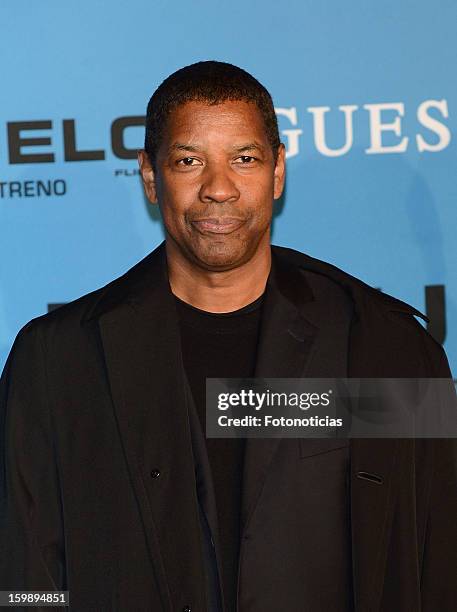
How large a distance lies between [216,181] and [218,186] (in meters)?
0.01

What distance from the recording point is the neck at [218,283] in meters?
1.86

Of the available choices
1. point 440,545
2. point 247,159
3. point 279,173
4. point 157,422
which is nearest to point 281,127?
point 279,173

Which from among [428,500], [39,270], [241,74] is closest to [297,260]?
[241,74]

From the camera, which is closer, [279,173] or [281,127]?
[279,173]

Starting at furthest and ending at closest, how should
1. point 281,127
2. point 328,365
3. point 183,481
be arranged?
point 281,127, point 328,365, point 183,481

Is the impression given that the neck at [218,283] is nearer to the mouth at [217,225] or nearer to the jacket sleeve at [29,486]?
the mouth at [217,225]

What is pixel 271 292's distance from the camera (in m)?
1.88

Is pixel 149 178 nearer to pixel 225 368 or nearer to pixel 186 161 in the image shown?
pixel 186 161

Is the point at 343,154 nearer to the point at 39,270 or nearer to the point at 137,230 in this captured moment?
the point at 137,230

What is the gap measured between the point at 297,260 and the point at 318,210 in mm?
442

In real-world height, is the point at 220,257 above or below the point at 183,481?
above

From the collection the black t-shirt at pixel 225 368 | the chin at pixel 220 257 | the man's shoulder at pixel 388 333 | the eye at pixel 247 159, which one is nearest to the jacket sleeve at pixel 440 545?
the man's shoulder at pixel 388 333

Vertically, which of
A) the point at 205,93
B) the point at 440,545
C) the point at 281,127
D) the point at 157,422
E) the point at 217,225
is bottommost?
the point at 440,545

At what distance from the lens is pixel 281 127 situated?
7.86 feet
